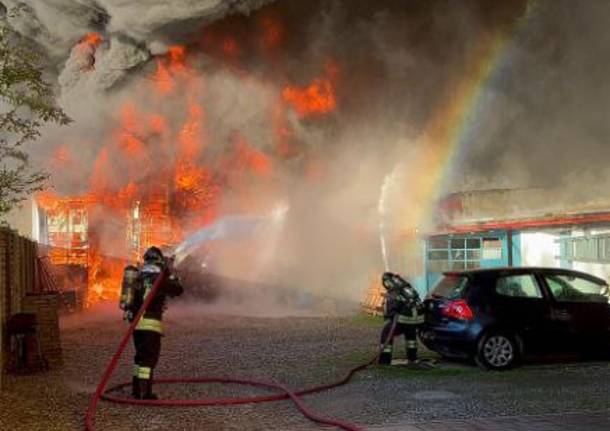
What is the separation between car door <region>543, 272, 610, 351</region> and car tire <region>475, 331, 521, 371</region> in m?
0.68

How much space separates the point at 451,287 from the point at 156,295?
4.28 m

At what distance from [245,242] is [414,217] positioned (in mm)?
6938

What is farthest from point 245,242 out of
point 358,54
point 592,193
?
point 592,193

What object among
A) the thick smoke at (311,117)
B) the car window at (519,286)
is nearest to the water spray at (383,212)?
the thick smoke at (311,117)

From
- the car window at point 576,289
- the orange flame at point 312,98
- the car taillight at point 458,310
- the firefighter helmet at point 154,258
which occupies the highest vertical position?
the orange flame at point 312,98

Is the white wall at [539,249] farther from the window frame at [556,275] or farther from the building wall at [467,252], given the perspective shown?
the window frame at [556,275]

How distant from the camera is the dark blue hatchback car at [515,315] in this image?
9.12 metres

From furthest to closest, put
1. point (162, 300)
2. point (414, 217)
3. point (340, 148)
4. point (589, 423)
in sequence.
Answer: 1. point (340, 148)
2. point (414, 217)
3. point (162, 300)
4. point (589, 423)

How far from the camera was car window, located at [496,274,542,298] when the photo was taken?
946 centimetres

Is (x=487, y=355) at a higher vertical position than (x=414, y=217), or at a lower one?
lower

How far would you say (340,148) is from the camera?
29.1m

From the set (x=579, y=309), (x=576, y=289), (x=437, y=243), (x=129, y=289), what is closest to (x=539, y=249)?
(x=437, y=243)

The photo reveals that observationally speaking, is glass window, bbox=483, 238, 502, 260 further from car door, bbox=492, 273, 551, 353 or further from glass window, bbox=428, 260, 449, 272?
car door, bbox=492, 273, 551, 353

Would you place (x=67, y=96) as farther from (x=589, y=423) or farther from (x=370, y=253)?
(x=589, y=423)
